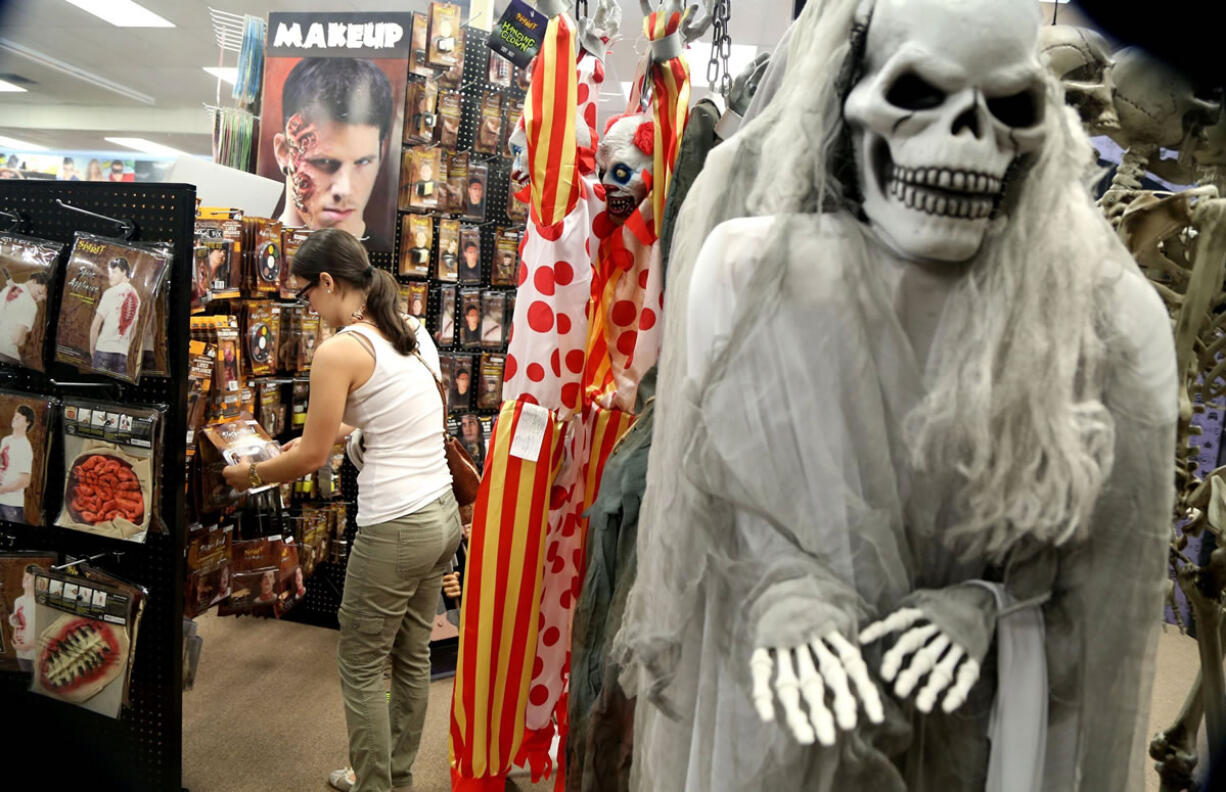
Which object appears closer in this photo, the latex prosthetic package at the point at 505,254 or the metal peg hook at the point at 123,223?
the metal peg hook at the point at 123,223

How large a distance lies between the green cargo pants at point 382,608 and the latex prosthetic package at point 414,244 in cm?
156

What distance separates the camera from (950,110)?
3.20 ft

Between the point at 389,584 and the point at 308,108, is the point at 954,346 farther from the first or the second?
the point at 308,108

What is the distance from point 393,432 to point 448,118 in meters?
Answer: 2.05

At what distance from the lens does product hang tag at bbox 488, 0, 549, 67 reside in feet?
7.11

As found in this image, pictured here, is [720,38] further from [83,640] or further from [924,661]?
[83,640]

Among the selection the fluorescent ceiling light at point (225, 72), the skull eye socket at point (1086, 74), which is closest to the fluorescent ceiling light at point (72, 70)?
the fluorescent ceiling light at point (225, 72)

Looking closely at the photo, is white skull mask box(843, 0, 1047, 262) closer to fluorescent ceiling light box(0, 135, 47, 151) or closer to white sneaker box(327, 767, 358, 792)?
white sneaker box(327, 767, 358, 792)

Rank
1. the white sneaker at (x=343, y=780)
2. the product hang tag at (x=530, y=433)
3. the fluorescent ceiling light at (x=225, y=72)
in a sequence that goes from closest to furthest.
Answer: the product hang tag at (x=530, y=433) → the white sneaker at (x=343, y=780) → the fluorescent ceiling light at (x=225, y=72)

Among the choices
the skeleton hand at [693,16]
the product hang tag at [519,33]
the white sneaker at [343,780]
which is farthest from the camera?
the white sneaker at [343,780]

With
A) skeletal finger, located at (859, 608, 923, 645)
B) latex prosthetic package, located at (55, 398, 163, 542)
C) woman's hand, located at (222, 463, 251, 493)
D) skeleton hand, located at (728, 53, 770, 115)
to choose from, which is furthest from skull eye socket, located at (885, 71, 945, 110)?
woman's hand, located at (222, 463, 251, 493)

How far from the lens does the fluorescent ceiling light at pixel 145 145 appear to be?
1263 cm

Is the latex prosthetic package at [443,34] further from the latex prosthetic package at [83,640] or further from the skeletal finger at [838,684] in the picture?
the skeletal finger at [838,684]

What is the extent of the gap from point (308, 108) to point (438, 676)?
263 centimetres
